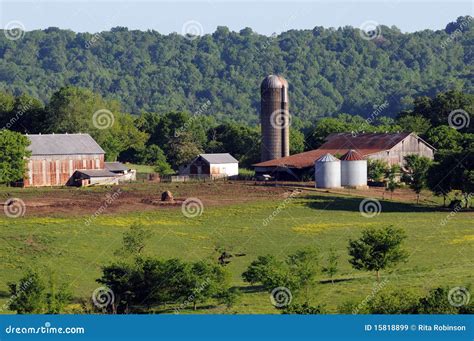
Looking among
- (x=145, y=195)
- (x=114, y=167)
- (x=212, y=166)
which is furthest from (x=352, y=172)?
(x=114, y=167)

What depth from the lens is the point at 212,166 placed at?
115m

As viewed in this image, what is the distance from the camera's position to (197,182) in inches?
4124

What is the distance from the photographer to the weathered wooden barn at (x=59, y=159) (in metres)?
105

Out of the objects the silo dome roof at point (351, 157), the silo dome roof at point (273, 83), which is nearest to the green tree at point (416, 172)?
the silo dome roof at point (351, 157)

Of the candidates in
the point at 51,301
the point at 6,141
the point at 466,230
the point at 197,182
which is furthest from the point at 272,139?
the point at 51,301

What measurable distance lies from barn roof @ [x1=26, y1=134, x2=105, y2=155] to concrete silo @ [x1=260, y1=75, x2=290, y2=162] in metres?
19.9

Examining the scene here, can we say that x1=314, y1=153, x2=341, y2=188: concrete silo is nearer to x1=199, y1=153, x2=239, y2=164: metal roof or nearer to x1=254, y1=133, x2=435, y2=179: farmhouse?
x1=254, y1=133, x2=435, y2=179: farmhouse

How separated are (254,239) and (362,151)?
150 ft

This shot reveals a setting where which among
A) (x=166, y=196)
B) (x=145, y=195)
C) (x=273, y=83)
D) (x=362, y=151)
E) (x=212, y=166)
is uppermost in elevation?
(x=273, y=83)

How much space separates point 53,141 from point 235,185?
68.2ft

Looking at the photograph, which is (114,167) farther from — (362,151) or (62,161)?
(362,151)

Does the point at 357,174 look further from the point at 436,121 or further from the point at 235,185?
the point at 436,121

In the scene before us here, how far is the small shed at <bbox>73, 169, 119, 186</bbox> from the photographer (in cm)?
10538

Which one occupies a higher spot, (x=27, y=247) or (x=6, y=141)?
(x=6, y=141)
